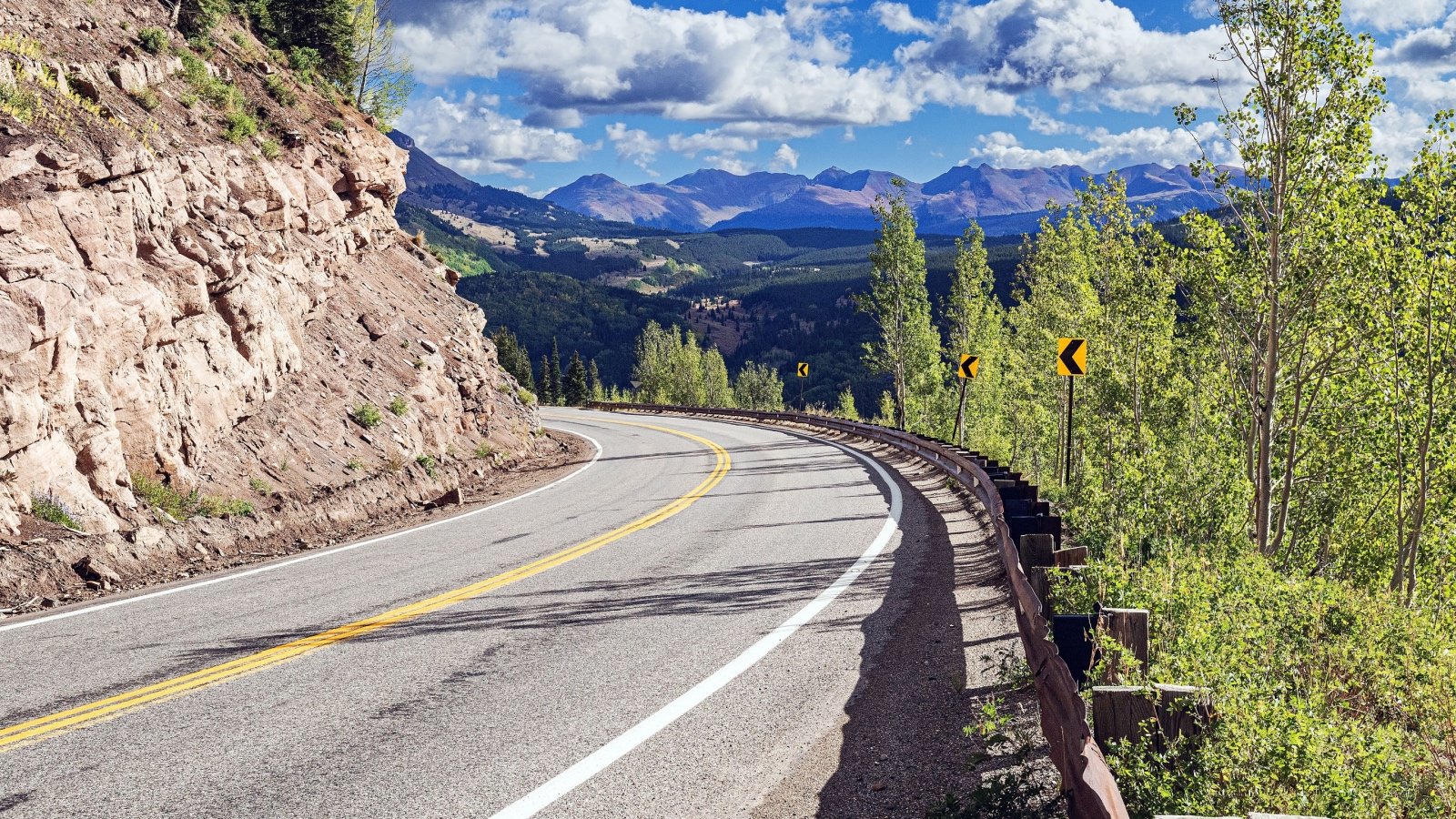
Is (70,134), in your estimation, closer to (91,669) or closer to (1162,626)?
(91,669)

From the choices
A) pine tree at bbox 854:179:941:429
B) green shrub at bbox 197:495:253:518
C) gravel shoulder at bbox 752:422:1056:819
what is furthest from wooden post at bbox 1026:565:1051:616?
pine tree at bbox 854:179:941:429

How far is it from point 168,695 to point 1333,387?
1894cm

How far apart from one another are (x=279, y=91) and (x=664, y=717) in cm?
2246

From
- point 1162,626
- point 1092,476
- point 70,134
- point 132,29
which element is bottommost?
point 1092,476

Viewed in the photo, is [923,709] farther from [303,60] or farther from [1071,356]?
[303,60]

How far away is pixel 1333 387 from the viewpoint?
16.8m

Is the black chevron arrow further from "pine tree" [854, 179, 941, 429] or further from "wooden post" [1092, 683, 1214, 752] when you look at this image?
"pine tree" [854, 179, 941, 429]

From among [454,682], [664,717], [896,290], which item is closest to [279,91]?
[454,682]

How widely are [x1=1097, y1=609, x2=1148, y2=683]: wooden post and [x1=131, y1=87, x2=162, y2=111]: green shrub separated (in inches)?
740

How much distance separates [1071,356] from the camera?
16.2 m

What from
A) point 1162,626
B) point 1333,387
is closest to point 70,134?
point 1162,626

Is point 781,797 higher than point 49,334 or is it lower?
lower

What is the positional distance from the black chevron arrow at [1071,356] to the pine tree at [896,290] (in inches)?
1137

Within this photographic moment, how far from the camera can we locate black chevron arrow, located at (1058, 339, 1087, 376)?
1606cm
